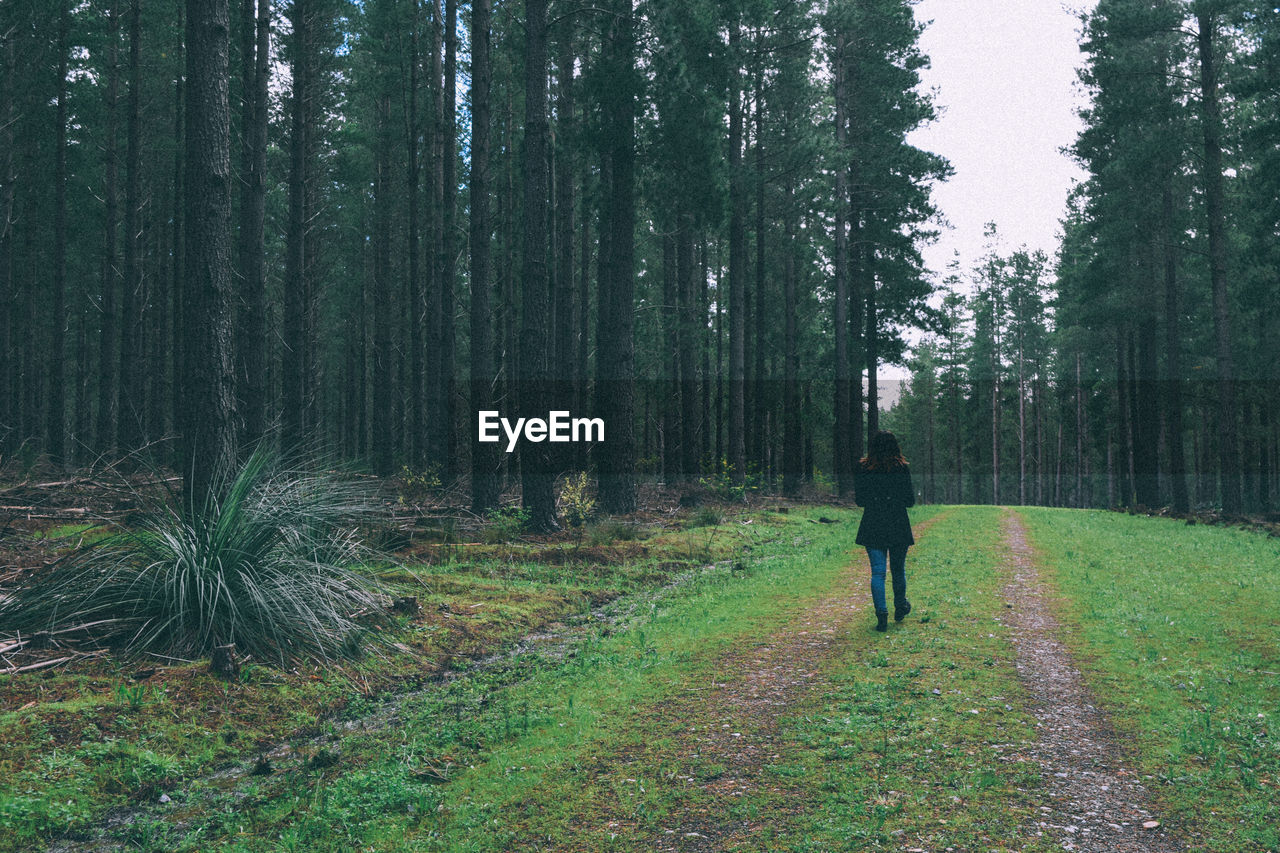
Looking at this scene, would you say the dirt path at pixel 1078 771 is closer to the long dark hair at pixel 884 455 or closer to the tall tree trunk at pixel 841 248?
the long dark hair at pixel 884 455

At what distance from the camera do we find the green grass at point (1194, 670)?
456 cm

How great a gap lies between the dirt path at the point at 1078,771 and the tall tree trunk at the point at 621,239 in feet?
36.5

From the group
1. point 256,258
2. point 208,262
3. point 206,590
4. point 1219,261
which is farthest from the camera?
point 1219,261

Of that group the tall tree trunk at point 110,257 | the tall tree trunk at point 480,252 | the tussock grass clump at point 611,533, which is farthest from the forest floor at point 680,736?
the tall tree trunk at point 110,257

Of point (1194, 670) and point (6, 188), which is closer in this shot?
point (1194, 670)

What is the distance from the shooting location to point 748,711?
20.3 feet

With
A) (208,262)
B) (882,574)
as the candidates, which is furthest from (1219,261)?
(208,262)

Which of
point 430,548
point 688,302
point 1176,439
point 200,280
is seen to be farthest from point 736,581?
point 1176,439

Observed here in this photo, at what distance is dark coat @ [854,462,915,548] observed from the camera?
29.7 ft

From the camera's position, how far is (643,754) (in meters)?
5.31

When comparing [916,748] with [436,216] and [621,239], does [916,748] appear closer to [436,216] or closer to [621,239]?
[621,239]

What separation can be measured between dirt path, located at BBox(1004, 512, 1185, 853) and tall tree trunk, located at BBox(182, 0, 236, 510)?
25.5ft

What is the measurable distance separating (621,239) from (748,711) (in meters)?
14.0

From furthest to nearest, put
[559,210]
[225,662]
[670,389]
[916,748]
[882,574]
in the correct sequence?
[670,389] < [559,210] < [882,574] < [225,662] < [916,748]
